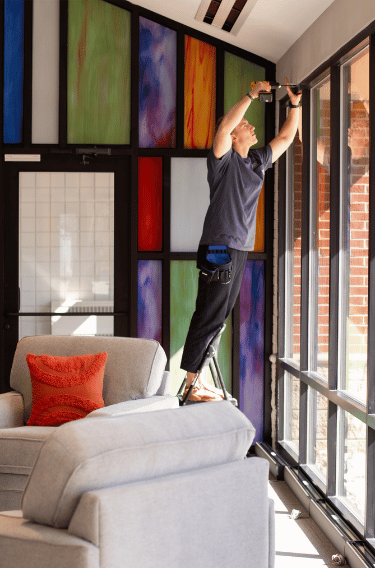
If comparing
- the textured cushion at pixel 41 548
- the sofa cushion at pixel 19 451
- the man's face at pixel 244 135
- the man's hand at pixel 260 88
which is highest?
the man's hand at pixel 260 88

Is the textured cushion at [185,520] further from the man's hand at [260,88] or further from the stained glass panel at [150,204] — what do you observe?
the stained glass panel at [150,204]

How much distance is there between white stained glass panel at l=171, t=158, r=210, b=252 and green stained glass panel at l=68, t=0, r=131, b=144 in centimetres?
62

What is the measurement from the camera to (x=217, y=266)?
3656 mm

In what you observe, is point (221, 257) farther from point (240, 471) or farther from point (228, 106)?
point (240, 471)

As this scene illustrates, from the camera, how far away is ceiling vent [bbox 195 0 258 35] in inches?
153

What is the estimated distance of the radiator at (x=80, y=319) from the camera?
4832 mm

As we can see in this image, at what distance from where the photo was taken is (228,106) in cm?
475

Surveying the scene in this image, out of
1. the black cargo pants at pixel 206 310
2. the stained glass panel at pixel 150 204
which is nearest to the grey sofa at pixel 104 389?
the black cargo pants at pixel 206 310

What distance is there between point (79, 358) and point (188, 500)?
6.65ft

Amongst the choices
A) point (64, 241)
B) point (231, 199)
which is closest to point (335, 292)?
point (231, 199)

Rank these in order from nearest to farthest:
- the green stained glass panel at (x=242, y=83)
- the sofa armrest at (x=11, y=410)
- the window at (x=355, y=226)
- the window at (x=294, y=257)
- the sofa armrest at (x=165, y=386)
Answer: the window at (x=355, y=226), the sofa armrest at (x=11, y=410), the sofa armrest at (x=165, y=386), the window at (x=294, y=257), the green stained glass panel at (x=242, y=83)

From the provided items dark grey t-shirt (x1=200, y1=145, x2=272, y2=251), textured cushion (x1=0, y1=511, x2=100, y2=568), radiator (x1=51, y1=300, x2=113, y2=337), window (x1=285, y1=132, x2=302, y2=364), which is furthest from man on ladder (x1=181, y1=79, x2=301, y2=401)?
textured cushion (x1=0, y1=511, x2=100, y2=568)

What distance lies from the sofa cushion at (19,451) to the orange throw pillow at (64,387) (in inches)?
9.6

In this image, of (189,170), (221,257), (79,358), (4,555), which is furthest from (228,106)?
(4,555)
